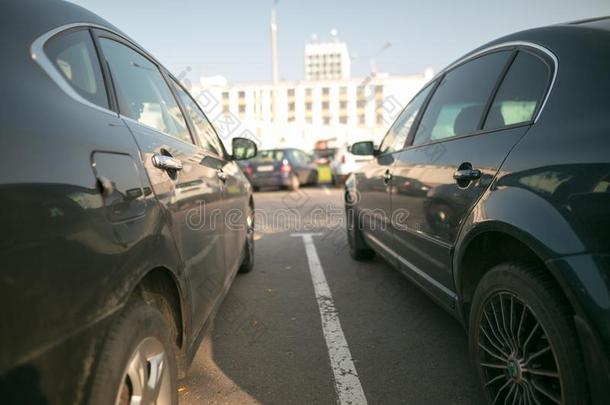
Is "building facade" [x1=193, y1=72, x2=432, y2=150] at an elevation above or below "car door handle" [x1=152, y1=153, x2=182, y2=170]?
above

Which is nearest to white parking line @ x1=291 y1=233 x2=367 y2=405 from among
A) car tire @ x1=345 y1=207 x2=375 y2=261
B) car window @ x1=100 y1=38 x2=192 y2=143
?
car tire @ x1=345 y1=207 x2=375 y2=261

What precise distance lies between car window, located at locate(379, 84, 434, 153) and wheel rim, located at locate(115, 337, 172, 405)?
2.59 metres

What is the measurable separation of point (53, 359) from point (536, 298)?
1483mm

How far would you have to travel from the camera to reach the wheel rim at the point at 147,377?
134 centimetres

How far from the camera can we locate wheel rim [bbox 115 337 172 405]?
1338 mm

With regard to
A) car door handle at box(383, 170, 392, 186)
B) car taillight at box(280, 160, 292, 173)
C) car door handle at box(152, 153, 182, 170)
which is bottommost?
→ car taillight at box(280, 160, 292, 173)

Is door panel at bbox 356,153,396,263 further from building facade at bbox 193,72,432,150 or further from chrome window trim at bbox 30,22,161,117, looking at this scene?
building facade at bbox 193,72,432,150

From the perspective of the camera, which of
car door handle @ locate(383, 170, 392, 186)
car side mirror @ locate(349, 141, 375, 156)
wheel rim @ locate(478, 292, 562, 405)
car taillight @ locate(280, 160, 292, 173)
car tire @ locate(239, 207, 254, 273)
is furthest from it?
car taillight @ locate(280, 160, 292, 173)

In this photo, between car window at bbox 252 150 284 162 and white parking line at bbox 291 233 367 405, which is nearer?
white parking line at bbox 291 233 367 405

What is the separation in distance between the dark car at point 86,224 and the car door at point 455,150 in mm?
1302

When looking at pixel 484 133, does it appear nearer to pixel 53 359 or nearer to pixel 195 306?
pixel 195 306

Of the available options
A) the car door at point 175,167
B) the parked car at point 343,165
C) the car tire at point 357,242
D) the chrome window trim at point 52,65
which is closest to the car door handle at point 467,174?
the car door at point 175,167

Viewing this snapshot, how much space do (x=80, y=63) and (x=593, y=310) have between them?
1.86 meters

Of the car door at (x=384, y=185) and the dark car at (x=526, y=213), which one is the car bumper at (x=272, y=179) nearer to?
the car door at (x=384, y=185)
